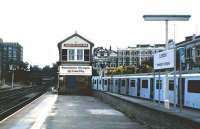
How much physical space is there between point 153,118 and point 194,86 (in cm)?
870

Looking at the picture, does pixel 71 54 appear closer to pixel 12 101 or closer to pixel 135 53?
pixel 12 101

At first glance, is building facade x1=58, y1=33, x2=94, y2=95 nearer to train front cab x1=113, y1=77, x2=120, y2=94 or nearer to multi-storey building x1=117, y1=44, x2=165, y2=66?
train front cab x1=113, y1=77, x2=120, y2=94

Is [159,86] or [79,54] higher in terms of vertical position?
[79,54]

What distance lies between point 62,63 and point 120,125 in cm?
4628

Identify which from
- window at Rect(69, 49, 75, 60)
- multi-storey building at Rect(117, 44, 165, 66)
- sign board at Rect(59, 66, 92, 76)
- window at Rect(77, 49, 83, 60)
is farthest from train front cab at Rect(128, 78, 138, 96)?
multi-storey building at Rect(117, 44, 165, 66)

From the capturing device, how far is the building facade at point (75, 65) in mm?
64938

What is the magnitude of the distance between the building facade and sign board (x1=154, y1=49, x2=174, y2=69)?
4219 cm

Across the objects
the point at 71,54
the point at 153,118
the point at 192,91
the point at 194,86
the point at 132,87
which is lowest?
the point at 153,118

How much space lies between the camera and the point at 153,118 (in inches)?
715

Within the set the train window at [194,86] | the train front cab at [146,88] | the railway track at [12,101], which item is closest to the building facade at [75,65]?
the railway track at [12,101]

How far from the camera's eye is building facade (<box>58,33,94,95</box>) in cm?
6494

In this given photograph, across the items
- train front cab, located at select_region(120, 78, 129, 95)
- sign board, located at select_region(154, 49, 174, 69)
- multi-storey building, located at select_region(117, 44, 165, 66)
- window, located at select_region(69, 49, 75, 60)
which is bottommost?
train front cab, located at select_region(120, 78, 129, 95)

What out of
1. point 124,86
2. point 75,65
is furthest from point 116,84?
point 75,65

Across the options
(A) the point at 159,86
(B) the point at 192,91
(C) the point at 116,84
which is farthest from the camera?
(C) the point at 116,84
